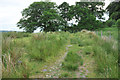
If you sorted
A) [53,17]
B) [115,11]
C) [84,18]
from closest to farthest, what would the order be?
[53,17], [115,11], [84,18]

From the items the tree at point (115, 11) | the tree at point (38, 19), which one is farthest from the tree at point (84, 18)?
the tree at point (38, 19)

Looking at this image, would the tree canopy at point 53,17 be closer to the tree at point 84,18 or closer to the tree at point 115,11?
the tree at point 84,18

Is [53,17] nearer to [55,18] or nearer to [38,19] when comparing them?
[55,18]

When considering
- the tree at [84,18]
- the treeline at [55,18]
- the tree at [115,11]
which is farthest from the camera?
the tree at [84,18]

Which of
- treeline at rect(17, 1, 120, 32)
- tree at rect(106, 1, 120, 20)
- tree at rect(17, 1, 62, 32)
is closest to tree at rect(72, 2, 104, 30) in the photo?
treeline at rect(17, 1, 120, 32)

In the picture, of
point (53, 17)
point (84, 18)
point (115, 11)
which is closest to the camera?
point (53, 17)

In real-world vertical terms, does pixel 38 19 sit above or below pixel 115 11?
below

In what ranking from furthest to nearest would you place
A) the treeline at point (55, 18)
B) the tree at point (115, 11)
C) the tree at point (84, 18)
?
the tree at point (84, 18) < the treeline at point (55, 18) < the tree at point (115, 11)

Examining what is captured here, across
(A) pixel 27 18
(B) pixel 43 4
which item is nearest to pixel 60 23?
(B) pixel 43 4

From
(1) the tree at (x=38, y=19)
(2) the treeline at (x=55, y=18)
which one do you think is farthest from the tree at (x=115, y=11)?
(1) the tree at (x=38, y=19)

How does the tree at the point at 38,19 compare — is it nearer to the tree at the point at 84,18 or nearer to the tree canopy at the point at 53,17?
the tree canopy at the point at 53,17

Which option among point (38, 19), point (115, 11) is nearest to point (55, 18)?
point (38, 19)

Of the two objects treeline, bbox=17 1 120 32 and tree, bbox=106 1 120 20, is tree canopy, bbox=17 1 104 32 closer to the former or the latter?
treeline, bbox=17 1 120 32

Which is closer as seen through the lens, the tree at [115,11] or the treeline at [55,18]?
the tree at [115,11]
